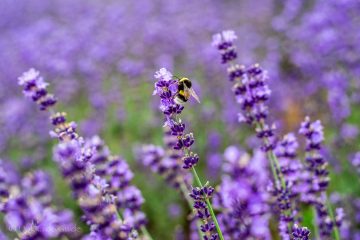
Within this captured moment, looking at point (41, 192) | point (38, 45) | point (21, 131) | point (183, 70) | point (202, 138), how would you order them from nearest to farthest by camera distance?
1. point (41, 192)
2. point (202, 138)
3. point (21, 131)
4. point (183, 70)
5. point (38, 45)

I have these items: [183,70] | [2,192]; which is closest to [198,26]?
[183,70]

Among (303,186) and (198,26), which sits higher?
(198,26)

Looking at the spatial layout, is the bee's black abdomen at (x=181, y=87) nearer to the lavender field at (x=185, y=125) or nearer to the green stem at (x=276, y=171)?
the lavender field at (x=185, y=125)

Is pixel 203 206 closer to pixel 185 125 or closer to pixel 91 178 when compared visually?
pixel 91 178

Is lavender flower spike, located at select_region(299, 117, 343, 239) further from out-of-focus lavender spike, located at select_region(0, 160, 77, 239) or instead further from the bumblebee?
out-of-focus lavender spike, located at select_region(0, 160, 77, 239)

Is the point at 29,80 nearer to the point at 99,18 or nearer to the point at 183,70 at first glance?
the point at 183,70

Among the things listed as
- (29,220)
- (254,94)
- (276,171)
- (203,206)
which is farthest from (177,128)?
(29,220)

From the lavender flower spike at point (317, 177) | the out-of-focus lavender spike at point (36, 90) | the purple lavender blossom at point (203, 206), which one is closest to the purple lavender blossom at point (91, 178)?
the out-of-focus lavender spike at point (36, 90)

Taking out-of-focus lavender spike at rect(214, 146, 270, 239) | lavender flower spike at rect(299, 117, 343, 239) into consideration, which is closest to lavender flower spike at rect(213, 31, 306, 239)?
lavender flower spike at rect(299, 117, 343, 239)
